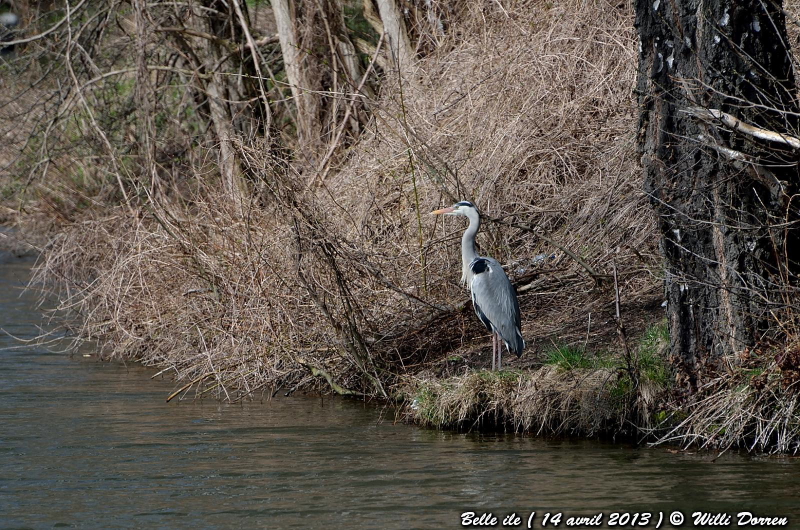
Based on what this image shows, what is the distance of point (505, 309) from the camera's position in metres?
9.05

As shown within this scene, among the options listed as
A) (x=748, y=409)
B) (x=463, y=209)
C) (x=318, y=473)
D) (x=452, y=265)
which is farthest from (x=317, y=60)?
(x=748, y=409)

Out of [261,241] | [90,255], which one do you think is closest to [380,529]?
[261,241]

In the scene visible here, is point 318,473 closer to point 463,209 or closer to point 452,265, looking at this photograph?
point 463,209

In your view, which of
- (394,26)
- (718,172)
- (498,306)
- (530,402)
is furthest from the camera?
(394,26)

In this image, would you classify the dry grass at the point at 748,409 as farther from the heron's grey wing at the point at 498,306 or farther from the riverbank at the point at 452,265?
the heron's grey wing at the point at 498,306

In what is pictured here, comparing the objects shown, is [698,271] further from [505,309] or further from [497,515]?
[497,515]

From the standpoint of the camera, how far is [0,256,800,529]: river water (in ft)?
21.0

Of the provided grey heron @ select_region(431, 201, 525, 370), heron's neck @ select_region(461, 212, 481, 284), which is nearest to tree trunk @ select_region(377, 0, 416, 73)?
heron's neck @ select_region(461, 212, 481, 284)

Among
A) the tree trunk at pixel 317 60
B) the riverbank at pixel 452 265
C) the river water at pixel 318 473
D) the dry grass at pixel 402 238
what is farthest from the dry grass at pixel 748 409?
the tree trunk at pixel 317 60

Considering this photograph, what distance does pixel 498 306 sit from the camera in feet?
29.8

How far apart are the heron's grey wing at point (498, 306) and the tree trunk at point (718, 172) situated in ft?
5.11

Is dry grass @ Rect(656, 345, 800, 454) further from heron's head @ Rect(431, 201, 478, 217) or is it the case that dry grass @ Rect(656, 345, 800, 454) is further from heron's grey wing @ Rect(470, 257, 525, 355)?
heron's head @ Rect(431, 201, 478, 217)

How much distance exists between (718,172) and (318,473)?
3.43 meters

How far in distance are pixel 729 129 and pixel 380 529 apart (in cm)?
351
